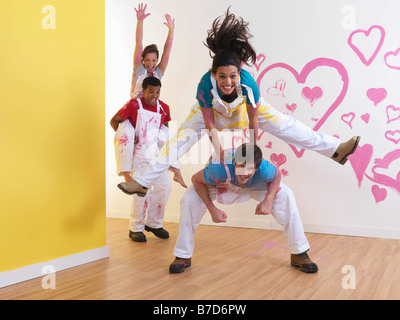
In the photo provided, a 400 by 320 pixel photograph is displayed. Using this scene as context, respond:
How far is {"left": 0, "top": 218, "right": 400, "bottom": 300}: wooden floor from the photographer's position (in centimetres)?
180

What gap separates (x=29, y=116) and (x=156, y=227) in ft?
4.57

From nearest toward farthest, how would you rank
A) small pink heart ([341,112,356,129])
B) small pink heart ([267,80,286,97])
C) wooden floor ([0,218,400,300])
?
1. wooden floor ([0,218,400,300])
2. small pink heart ([341,112,356,129])
3. small pink heart ([267,80,286,97])

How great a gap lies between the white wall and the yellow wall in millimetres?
1432

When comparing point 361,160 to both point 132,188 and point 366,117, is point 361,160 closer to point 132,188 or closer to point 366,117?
point 366,117

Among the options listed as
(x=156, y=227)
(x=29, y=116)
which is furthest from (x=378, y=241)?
(x=29, y=116)

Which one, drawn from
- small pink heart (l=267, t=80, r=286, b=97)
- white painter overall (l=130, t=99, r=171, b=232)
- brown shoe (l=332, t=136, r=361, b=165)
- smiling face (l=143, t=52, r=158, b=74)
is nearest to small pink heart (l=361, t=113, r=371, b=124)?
small pink heart (l=267, t=80, r=286, b=97)

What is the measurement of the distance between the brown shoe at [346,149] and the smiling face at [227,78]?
0.76m

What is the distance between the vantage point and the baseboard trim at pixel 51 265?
1.93 m

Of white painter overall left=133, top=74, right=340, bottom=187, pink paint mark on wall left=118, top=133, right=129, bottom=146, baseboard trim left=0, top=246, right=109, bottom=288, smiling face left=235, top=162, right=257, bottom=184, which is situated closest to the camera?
baseboard trim left=0, top=246, right=109, bottom=288

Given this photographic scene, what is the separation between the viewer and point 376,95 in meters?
3.06

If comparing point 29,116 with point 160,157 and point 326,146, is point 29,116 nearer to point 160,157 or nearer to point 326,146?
point 160,157

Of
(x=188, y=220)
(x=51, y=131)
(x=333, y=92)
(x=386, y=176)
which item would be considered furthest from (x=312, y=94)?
(x=51, y=131)

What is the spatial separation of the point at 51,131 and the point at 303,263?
1.53 metres

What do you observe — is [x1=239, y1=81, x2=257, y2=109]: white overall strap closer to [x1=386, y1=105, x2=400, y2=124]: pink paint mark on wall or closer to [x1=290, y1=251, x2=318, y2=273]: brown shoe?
[x1=290, y1=251, x2=318, y2=273]: brown shoe
